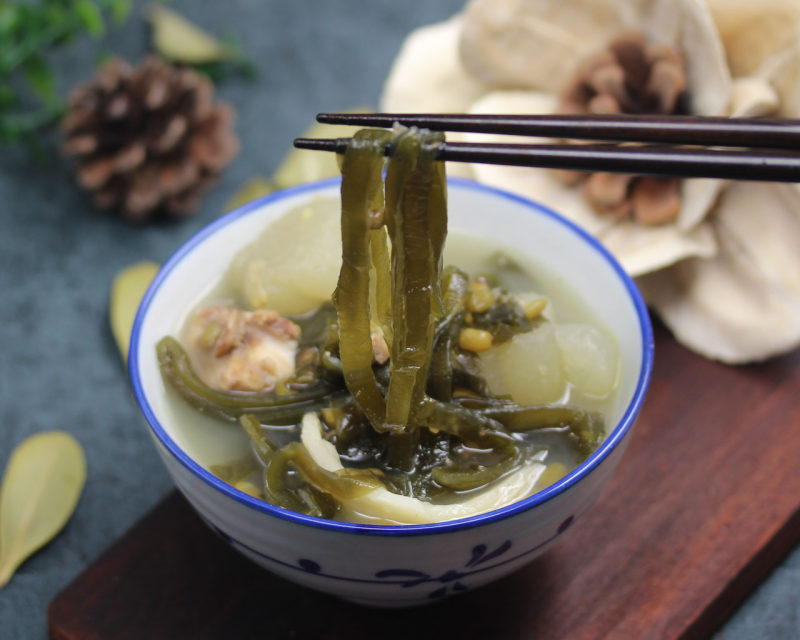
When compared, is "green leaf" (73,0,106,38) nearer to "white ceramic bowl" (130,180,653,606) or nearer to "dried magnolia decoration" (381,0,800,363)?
"dried magnolia decoration" (381,0,800,363)

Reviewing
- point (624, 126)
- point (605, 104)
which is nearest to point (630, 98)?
point (605, 104)

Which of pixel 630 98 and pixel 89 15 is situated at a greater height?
pixel 630 98

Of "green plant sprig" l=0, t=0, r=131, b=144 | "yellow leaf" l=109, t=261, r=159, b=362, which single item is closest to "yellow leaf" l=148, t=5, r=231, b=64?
"green plant sprig" l=0, t=0, r=131, b=144

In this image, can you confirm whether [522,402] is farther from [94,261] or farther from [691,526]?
[94,261]

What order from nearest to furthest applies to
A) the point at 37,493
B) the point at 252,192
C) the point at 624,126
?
the point at 624,126 < the point at 37,493 < the point at 252,192

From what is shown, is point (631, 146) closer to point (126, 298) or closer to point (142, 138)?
point (126, 298)

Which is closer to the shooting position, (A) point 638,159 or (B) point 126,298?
(A) point 638,159

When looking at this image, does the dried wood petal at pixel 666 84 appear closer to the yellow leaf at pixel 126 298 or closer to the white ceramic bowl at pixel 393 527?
the white ceramic bowl at pixel 393 527
